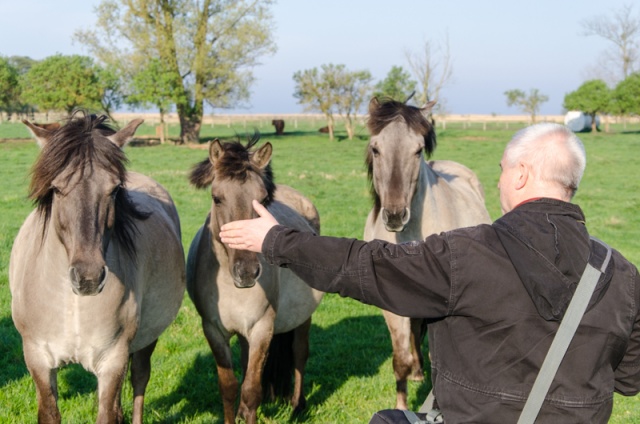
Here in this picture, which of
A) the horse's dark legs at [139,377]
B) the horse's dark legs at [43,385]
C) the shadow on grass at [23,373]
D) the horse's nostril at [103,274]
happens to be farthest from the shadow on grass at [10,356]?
the horse's nostril at [103,274]

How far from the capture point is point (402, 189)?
509 cm

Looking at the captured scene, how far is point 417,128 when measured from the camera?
534 cm

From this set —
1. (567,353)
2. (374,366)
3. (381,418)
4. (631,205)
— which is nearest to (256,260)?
(381,418)

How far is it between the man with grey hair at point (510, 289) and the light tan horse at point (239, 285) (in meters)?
1.94

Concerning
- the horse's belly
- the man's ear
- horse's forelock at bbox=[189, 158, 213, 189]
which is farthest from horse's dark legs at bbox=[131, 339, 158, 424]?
the man's ear

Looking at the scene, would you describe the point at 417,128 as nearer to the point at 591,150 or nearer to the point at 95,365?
the point at 95,365

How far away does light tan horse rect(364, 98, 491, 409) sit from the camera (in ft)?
16.7

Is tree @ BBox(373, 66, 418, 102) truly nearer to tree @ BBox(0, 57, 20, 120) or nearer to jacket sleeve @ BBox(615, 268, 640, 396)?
tree @ BBox(0, 57, 20, 120)

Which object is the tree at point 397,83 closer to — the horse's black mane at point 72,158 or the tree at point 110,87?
the tree at point 110,87

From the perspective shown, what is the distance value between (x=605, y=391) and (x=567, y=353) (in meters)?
0.24

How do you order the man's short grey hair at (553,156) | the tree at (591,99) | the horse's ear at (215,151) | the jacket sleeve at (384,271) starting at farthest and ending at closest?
the tree at (591,99)
the horse's ear at (215,151)
the man's short grey hair at (553,156)
the jacket sleeve at (384,271)

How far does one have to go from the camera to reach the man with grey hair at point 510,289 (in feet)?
6.98

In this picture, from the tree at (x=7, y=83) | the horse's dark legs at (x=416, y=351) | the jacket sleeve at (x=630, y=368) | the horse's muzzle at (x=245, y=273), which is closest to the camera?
the jacket sleeve at (x=630, y=368)

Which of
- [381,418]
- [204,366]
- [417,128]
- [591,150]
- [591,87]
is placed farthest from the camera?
[591,87]
